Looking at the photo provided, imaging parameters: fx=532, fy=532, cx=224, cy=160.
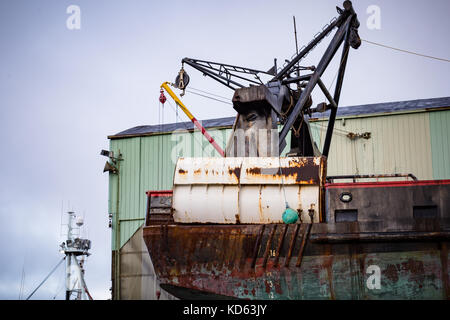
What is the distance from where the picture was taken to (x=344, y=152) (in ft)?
89.9

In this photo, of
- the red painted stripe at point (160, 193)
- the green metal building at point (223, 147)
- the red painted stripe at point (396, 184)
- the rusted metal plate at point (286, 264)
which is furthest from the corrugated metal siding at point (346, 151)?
the rusted metal plate at point (286, 264)

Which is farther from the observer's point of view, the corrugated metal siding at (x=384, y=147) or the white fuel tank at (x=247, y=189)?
the corrugated metal siding at (x=384, y=147)

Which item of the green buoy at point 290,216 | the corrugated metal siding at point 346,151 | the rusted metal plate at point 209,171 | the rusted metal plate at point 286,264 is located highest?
the corrugated metal siding at point 346,151

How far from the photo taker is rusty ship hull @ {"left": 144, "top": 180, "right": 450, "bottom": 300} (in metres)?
14.5

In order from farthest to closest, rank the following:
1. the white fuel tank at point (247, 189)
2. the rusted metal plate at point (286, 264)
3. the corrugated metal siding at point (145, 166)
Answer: the corrugated metal siding at point (145, 166)
the white fuel tank at point (247, 189)
the rusted metal plate at point (286, 264)

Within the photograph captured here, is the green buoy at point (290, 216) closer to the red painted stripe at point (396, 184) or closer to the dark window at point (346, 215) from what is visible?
the dark window at point (346, 215)

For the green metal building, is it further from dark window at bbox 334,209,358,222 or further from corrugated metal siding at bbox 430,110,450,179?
dark window at bbox 334,209,358,222

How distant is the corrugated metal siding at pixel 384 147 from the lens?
26109mm

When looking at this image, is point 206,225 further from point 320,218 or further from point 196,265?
point 320,218

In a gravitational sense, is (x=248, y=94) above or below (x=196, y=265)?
above

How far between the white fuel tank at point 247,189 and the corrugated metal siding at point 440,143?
12392 millimetres

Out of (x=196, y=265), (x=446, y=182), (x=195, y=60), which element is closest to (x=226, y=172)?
(x=196, y=265)

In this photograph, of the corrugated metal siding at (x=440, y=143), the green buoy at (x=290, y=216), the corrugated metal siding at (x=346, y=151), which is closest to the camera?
the green buoy at (x=290, y=216)
